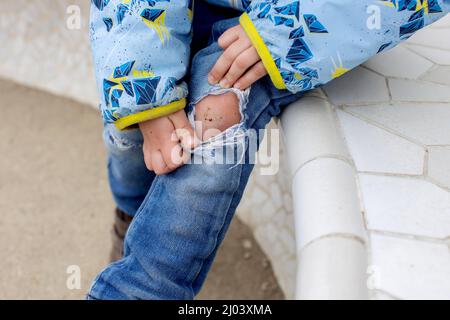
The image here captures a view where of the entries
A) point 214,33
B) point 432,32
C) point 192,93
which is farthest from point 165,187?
point 432,32

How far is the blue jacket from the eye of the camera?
691mm

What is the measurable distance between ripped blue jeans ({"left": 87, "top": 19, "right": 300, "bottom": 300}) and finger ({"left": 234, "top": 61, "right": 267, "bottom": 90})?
0.01m

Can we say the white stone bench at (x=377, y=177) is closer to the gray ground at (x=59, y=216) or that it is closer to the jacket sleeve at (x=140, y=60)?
the jacket sleeve at (x=140, y=60)

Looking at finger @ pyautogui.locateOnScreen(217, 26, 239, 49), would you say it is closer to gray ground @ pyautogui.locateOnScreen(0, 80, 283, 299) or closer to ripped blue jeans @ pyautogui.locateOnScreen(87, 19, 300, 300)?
ripped blue jeans @ pyautogui.locateOnScreen(87, 19, 300, 300)

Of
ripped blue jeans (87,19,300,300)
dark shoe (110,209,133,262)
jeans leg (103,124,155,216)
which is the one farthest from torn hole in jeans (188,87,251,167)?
dark shoe (110,209,133,262)

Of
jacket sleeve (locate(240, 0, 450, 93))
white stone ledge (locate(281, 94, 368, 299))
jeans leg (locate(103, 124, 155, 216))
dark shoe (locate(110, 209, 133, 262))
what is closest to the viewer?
white stone ledge (locate(281, 94, 368, 299))

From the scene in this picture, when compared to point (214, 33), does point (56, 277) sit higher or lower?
lower

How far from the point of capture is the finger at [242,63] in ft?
2.39

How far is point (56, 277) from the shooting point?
4.43 feet

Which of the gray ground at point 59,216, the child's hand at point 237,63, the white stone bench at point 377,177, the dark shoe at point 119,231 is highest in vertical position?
the child's hand at point 237,63

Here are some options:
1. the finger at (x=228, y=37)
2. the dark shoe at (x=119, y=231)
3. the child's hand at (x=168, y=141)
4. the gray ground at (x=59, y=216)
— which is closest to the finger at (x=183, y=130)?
the child's hand at (x=168, y=141)
